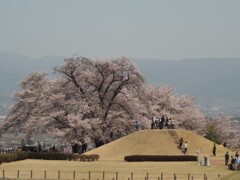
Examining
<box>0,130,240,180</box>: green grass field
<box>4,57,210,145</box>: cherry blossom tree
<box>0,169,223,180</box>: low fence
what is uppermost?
<box>4,57,210,145</box>: cherry blossom tree

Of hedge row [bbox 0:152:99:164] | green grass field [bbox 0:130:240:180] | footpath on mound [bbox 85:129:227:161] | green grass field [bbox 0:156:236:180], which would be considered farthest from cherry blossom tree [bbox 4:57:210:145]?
green grass field [bbox 0:156:236:180]

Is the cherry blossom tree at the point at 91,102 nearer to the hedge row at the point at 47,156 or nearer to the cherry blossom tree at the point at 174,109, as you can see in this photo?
the hedge row at the point at 47,156

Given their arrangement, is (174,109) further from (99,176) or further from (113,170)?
(99,176)

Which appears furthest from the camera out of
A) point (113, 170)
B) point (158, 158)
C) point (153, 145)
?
point (153, 145)

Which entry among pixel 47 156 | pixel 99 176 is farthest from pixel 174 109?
pixel 99 176

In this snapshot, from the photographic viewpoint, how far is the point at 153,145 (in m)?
70.1

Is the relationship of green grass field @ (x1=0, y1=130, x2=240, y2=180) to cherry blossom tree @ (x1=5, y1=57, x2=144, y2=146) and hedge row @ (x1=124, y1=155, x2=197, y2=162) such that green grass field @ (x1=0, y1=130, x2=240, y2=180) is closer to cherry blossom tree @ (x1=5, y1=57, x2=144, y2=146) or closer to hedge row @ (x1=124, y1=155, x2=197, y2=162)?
hedge row @ (x1=124, y1=155, x2=197, y2=162)

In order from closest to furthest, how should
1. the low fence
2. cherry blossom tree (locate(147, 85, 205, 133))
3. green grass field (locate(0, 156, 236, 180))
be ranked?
the low fence → green grass field (locate(0, 156, 236, 180)) → cherry blossom tree (locate(147, 85, 205, 133))

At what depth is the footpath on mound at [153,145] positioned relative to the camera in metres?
68.9

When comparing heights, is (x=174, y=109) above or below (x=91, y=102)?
above

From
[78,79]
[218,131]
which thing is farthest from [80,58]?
[218,131]

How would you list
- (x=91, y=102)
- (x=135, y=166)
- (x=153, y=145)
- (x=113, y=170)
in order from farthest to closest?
(x=91, y=102), (x=153, y=145), (x=135, y=166), (x=113, y=170)

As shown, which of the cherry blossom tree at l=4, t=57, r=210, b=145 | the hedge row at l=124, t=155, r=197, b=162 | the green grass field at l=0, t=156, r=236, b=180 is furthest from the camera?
the cherry blossom tree at l=4, t=57, r=210, b=145

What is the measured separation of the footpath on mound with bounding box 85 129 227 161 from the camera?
6888 centimetres
